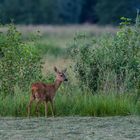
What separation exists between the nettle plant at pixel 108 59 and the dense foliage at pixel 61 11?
32097mm

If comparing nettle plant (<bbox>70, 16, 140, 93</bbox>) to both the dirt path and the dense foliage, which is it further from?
the dense foliage

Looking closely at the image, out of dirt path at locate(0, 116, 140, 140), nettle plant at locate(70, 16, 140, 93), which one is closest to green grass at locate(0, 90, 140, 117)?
dirt path at locate(0, 116, 140, 140)

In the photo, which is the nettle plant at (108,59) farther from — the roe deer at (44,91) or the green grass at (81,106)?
the roe deer at (44,91)

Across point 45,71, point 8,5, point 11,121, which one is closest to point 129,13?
point 8,5

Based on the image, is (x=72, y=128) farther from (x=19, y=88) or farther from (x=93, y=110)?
(x=19, y=88)

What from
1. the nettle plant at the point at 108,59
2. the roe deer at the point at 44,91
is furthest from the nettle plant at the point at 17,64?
the roe deer at the point at 44,91

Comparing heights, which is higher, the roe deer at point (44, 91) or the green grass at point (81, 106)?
the roe deer at point (44, 91)

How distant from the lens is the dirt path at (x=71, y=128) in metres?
11.0

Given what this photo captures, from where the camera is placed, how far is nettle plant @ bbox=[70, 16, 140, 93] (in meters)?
14.2

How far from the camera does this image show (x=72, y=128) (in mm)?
11680

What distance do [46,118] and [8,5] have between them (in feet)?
122

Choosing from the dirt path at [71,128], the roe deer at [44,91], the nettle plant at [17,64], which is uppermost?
the nettle plant at [17,64]

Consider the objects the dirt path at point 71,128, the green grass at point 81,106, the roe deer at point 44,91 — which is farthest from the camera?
the green grass at point 81,106

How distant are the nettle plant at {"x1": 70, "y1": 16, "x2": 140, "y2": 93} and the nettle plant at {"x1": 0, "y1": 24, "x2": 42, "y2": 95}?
0.74 metres
